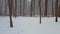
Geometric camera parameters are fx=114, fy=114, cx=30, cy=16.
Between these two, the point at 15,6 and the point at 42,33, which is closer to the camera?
the point at 42,33

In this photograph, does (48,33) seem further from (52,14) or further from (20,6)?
(20,6)

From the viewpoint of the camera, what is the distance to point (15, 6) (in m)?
8.54

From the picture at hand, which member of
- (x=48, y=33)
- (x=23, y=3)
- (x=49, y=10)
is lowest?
(x=48, y=33)

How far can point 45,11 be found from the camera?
320 inches

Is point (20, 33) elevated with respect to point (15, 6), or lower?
lower

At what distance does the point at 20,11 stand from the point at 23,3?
2.12ft

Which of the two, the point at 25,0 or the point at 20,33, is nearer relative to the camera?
the point at 20,33

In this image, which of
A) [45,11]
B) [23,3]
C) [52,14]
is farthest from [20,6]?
[52,14]

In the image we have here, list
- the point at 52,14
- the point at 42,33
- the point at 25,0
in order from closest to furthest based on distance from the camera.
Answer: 1. the point at 42,33
2. the point at 52,14
3. the point at 25,0

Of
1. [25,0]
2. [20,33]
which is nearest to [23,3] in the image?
[25,0]

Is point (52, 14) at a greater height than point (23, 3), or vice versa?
point (23, 3)

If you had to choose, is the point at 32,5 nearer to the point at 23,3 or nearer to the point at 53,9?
the point at 23,3

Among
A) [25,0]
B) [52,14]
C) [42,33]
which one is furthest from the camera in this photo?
[25,0]

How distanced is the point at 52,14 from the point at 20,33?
17.7 ft
